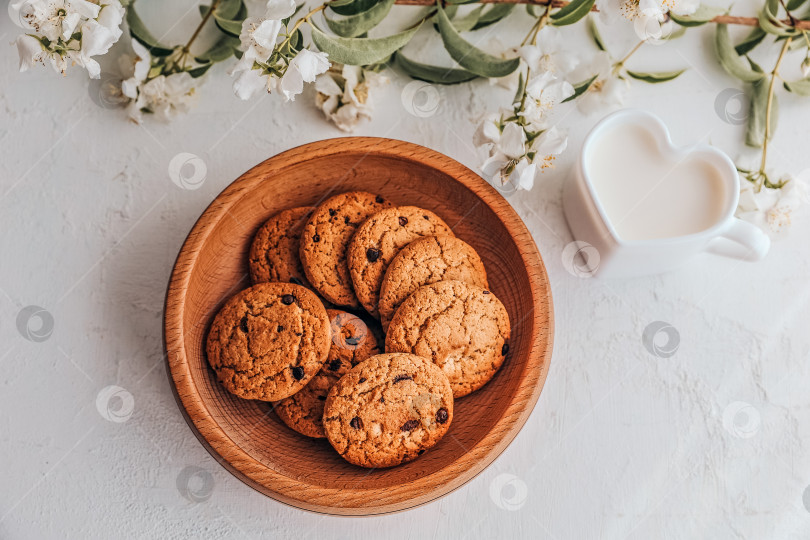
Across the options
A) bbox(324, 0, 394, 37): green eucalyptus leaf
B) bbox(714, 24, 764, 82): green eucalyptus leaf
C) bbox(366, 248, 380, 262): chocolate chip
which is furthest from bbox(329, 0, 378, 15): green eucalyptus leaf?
bbox(714, 24, 764, 82): green eucalyptus leaf

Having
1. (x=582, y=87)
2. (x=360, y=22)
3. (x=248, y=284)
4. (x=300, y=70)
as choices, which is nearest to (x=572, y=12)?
(x=582, y=87)

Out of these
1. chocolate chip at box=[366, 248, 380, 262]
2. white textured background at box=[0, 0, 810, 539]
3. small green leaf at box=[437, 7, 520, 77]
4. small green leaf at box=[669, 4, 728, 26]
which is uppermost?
small green leaf at box=[437, 7, 520, 77]

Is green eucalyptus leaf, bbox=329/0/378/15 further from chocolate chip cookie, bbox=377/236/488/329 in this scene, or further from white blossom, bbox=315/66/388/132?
chocolate chip cookie, bbox=377/236/488/329

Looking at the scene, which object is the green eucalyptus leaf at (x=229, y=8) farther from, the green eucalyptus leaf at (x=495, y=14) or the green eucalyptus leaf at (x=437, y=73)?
the green eucalyptus leaf at (x=495, y=14)

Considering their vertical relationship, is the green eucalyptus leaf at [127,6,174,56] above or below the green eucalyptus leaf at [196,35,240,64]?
above

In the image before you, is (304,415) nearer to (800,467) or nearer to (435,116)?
(435,116)

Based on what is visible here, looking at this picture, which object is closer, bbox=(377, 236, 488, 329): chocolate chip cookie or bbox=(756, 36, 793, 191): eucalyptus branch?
bbox=(377, 236, 488, 329): chocolate chip cookie

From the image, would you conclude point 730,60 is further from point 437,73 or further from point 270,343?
point 270,343
